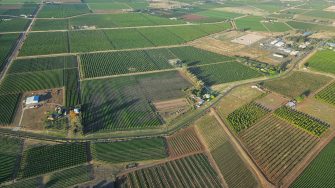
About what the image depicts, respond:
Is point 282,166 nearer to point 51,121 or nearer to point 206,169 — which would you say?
point 206,169

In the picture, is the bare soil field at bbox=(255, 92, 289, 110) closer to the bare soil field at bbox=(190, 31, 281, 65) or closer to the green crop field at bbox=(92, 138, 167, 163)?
the bare soil field at bbox=(190, 31, 281, 65)

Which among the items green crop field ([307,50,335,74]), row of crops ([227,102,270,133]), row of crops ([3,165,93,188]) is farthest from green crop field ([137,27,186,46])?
row of crops ([3,165,93,188])

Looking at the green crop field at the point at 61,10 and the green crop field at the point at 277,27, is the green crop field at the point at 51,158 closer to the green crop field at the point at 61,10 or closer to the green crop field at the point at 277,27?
the green crop field at the point at 61,10

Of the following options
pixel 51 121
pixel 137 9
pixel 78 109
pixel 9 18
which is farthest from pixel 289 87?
pixel 9 18

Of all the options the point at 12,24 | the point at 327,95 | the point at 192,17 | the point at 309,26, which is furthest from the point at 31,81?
the point at 309,26

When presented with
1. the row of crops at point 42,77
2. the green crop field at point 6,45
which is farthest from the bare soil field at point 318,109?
the green crop field at point 6,45
